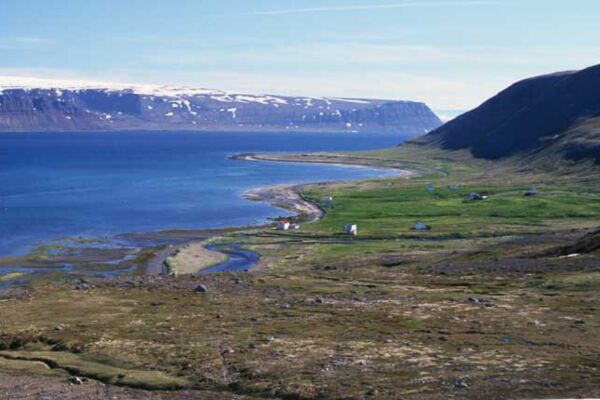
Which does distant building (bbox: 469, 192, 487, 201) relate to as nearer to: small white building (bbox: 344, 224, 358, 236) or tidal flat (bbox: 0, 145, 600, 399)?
small white building (bbox: 344, 224, 358, 236)

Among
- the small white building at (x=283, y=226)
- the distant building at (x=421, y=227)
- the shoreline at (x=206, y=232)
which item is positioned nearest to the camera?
the shoreline at (x=206, y=232)

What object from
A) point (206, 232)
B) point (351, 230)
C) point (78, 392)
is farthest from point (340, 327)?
point (206, 232)

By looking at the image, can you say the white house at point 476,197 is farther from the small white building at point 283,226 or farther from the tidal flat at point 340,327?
the tidal flat at point 340,327

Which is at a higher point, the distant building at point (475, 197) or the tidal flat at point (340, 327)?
the tidal flat at point (340, 327)

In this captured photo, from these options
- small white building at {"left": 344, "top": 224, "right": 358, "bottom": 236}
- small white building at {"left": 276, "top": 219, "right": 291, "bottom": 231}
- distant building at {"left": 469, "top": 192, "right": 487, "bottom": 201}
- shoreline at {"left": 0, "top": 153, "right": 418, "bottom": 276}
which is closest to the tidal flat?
shoreline at {"left": 0, "top": 153, "right": 418, "bottom": 276}

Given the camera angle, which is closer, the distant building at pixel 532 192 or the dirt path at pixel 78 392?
the dirt path at pixel 78 392

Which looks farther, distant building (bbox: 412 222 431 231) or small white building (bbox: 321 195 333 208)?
small white building (bbox: 321 195 333 208)

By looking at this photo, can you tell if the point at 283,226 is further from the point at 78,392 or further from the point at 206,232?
the point at 78,392

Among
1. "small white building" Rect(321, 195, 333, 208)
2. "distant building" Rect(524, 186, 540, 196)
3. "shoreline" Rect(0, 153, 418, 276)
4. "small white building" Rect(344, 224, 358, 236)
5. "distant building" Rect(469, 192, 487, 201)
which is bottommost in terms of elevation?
"shoreline" Rect(0, 153, 418, 276)

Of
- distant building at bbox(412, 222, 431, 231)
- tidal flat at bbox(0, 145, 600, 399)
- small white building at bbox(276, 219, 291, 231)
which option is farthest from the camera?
small white building at bbox(276, 219, 291, 231)

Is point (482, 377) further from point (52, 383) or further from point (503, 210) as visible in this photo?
point (503, 210)

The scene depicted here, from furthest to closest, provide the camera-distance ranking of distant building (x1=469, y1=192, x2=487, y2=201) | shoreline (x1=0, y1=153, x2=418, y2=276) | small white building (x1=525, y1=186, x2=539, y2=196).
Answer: small white building (x1=525, y1=186, x2=539, y2=196) → distant building (x1=469, y1=192, x2=487, y2=201) → shoreline (x1=0, y1=153, x2=418, y2=276)

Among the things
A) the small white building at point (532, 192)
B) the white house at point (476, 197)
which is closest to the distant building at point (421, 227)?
the white house at point (476, 197)
